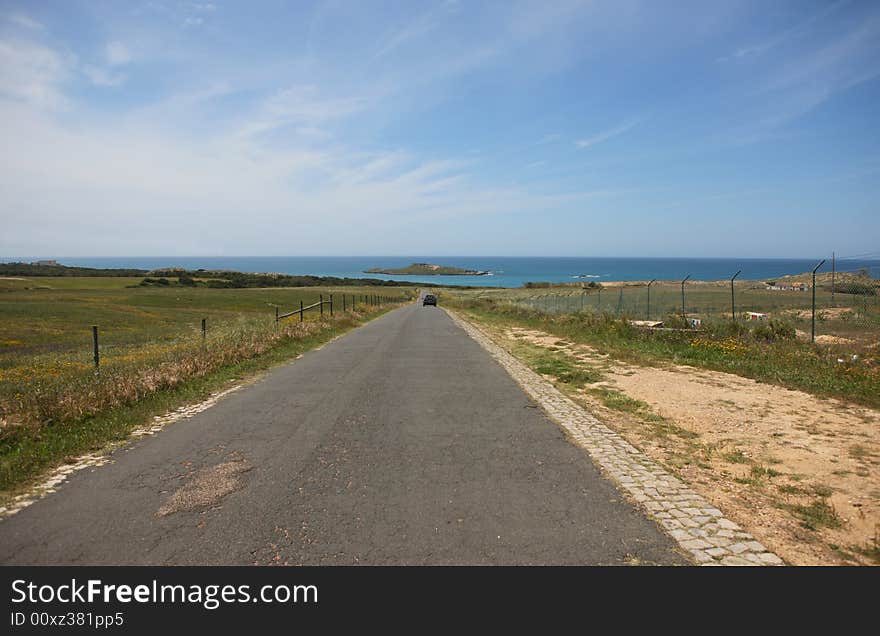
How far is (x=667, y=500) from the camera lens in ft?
15.9

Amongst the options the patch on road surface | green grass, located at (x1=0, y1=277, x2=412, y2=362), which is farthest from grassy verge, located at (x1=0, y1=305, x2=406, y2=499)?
green grass, located at (x1=0, y1=277, x2=412, y2=362)

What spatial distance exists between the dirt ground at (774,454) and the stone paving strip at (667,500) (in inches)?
6.4

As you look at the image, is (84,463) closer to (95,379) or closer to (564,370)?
(95,379)

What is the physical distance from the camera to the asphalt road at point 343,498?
151 inches

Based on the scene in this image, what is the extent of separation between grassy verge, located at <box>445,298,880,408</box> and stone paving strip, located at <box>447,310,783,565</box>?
192 inches

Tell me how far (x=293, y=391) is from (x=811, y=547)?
8.33m

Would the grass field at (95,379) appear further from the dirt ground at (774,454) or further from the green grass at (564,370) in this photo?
the green grass at (564,370)

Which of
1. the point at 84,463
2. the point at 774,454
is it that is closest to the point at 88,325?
the point at 84,463

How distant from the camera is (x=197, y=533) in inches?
162

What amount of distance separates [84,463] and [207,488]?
1.97 metres

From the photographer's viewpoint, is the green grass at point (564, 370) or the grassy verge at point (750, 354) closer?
the grassy verge at point (750, 354)

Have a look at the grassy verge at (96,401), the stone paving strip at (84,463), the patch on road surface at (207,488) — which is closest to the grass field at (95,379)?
the grassy verge at (96,401)

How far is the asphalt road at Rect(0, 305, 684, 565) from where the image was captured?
3846 mm
